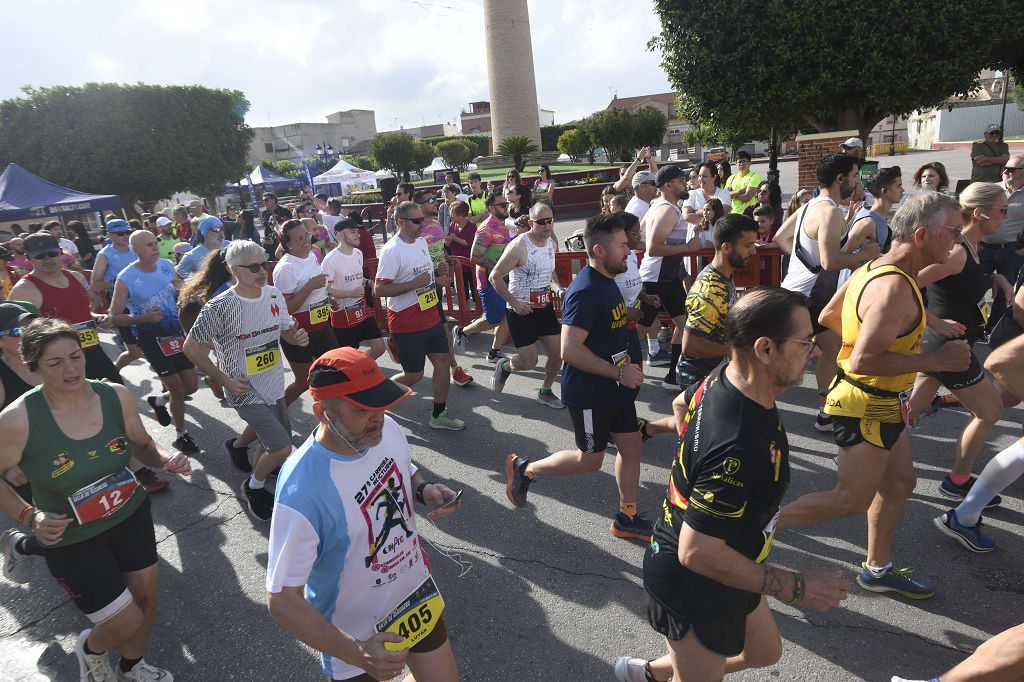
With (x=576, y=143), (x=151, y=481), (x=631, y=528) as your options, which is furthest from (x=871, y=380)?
(x=576, y=143)

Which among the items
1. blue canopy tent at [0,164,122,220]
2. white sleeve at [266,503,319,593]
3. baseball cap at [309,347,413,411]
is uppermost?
blue canopy tent at [0,164,122,220]

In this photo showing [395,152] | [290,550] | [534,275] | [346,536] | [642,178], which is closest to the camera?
[290,550]

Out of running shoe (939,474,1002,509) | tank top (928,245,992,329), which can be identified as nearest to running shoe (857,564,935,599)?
running shoe (939,474,1002,509)

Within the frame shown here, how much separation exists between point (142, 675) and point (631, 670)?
7.55 feet

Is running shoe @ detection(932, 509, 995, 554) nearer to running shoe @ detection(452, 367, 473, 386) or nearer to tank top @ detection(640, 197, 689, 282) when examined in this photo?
tank top @ detection(640, 197, 689, 282)

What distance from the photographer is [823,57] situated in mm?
13898

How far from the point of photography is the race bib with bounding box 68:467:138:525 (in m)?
2.74

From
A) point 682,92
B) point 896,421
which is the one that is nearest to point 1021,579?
point 896,421

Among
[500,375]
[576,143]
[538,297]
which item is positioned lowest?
[500,375]

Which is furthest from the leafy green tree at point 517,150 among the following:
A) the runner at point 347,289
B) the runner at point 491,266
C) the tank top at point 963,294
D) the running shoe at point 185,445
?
the tank top at point 963,294

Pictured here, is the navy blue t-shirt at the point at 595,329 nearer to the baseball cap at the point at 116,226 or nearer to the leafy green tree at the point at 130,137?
the baseball cap at the point at 116,226

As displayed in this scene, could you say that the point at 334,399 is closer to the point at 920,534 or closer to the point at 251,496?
the point at 251,496

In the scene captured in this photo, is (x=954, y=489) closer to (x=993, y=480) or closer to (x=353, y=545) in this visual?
(x=993, y=480)

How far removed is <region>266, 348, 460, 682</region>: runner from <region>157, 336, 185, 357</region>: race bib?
449 cm
